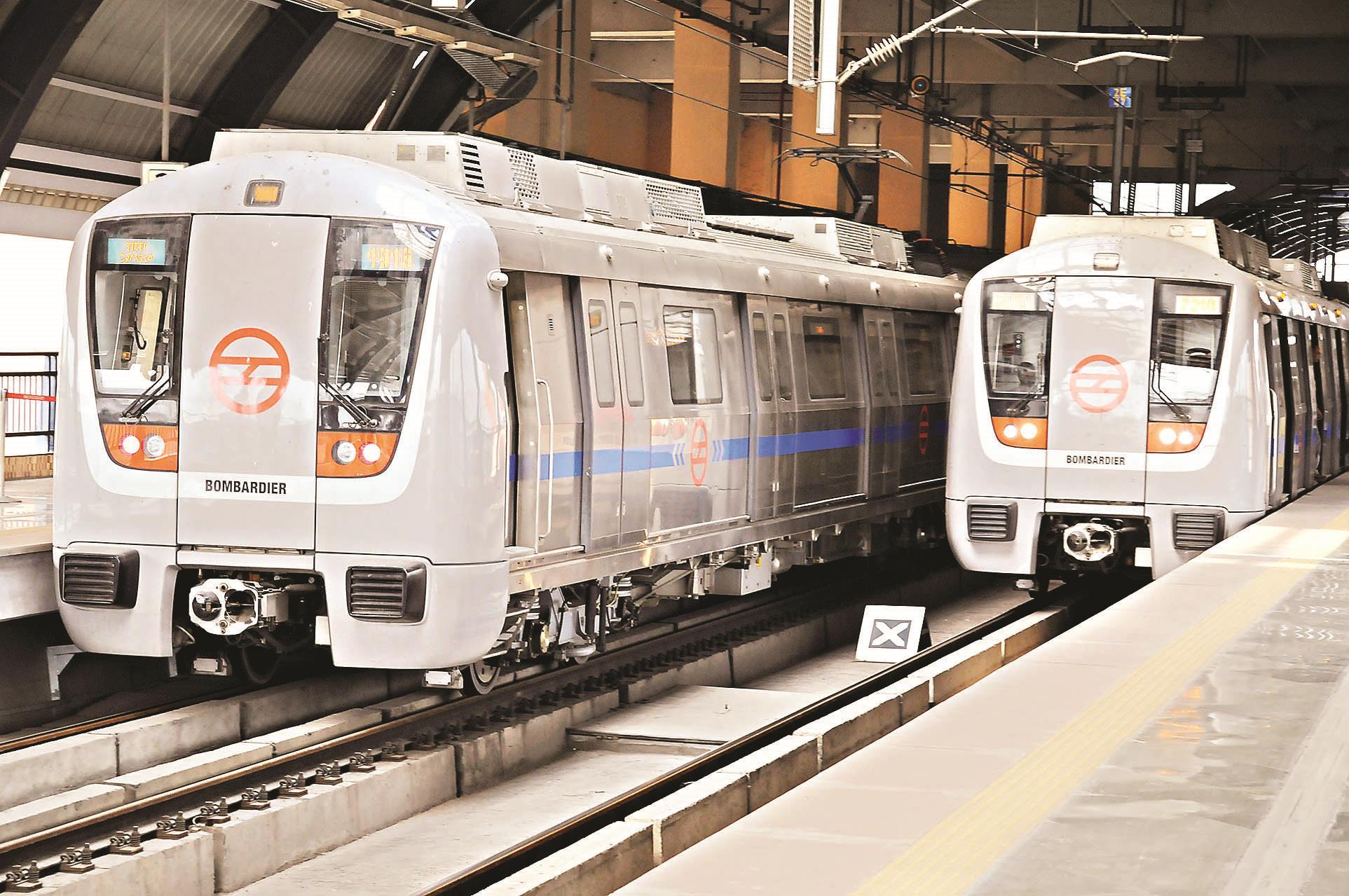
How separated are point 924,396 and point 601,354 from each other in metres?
7.91

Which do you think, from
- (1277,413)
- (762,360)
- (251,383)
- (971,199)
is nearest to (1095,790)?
(251,383)

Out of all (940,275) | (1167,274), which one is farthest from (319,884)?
(940,275)

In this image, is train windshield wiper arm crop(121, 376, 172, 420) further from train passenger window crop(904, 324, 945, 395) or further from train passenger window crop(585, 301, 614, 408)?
train passenger window crop(904, 324, 945, 395)

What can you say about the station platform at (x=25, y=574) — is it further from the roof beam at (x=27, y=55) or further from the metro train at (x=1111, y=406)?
the metro train at (x=1111, y=406)

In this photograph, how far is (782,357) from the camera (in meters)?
13.8

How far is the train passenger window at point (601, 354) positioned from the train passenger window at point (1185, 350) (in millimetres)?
5078

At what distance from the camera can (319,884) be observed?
795cm

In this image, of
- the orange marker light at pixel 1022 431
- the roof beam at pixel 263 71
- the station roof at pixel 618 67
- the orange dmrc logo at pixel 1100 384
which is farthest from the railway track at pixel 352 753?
the roof beam at pixel 263 71

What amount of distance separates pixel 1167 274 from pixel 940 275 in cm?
586

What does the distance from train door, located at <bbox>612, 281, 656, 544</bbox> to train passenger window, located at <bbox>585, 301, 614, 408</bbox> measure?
179 mm

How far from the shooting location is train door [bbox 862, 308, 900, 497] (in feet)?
52.6

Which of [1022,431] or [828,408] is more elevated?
[828,408]

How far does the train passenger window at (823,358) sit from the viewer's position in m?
14.5

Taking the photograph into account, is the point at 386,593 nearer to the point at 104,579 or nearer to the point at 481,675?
the point at 104,579
